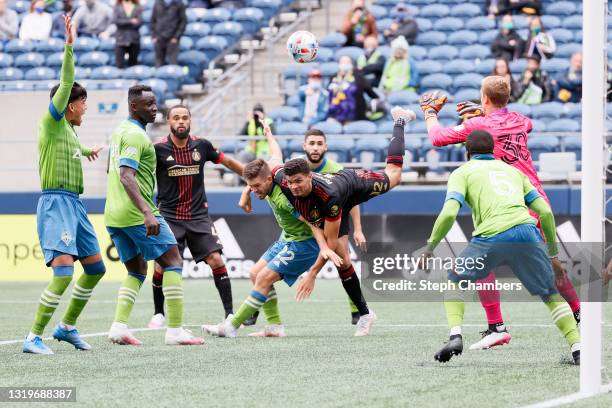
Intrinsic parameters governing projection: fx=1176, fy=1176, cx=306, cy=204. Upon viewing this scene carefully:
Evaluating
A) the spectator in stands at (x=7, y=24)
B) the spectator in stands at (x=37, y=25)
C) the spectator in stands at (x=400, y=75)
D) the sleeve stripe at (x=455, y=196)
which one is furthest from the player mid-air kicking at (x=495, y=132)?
the spectator in stands at (x=7, y=24)

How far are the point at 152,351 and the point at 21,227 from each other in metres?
10.5

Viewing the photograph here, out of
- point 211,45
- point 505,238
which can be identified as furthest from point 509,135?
point 211,45

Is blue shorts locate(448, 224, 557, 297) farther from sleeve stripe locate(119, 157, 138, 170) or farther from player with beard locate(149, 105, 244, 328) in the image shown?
player with beard locate(149, 105, 244, 328)

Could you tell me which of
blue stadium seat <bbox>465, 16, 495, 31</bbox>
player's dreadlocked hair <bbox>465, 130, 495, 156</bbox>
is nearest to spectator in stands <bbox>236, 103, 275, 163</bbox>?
blue stadium seat <bbox>465, 16, 495, 31</bbox>

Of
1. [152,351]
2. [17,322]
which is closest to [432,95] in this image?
[152,351]

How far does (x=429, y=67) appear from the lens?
21.7 m

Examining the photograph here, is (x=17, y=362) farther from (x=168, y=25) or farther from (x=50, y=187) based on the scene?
(x=168, y=25)

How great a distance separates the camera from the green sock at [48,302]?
9031 millimetres

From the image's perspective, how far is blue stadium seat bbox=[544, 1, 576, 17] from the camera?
23.0 metres

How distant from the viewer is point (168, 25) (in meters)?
23.3

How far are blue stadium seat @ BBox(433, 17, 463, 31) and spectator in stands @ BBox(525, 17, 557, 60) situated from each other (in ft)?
5.99

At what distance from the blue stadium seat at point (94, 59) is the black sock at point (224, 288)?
43.1 feet

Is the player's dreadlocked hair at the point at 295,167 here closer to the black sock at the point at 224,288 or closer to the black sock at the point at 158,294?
the black sock at the point at 224,288

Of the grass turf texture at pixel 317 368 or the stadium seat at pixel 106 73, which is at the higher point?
the stadium seat at pixel 106 73
